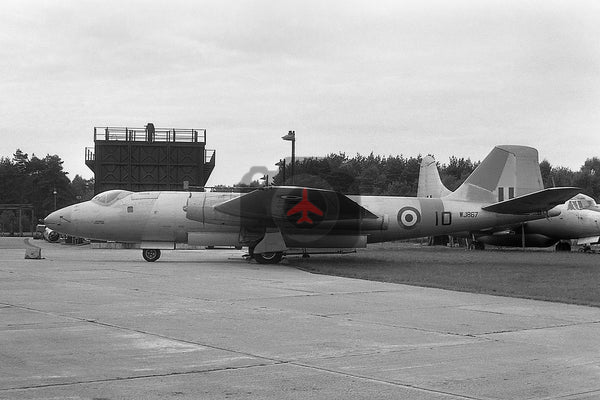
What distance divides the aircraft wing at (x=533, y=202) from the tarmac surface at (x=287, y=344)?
13.0 meters

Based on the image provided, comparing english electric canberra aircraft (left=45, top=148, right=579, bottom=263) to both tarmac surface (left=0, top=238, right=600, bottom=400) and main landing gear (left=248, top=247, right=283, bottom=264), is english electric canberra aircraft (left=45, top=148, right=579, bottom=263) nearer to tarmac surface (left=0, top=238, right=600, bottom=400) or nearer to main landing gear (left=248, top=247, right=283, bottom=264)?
main landing gear (left=248, top=247, right=283, bottom=264)

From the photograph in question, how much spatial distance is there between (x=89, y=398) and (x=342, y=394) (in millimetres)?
2183

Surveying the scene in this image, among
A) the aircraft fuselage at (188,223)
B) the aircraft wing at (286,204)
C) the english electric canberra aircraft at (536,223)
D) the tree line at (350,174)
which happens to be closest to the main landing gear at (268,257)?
the aircraft fuselage at (188,223)

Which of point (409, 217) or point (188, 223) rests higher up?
point (409, 217)

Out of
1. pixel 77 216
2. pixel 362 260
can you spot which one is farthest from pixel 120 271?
pixel 362 260

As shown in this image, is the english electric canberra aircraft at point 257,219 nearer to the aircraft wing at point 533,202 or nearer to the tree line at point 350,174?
the aircraft wing at point 533,202

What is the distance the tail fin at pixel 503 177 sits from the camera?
98.9 ft

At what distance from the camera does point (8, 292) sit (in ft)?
48.1

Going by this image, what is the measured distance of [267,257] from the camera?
1041 inches

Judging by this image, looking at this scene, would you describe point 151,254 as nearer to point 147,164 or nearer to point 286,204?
point 286,204

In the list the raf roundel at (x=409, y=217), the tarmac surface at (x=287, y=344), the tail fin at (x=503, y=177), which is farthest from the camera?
the tail fin at (x=503, y=177)

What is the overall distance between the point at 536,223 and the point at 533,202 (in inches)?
448

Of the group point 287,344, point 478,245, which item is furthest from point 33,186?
point 287,344

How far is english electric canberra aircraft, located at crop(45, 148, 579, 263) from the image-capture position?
1030 inches
